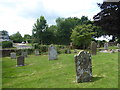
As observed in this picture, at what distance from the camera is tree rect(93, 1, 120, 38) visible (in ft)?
70.5

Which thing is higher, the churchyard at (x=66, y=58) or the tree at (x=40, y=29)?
the tree at (x=40, y=29)

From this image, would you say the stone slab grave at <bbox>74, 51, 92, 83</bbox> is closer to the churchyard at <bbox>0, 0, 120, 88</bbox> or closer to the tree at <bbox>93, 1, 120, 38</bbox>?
the churchyard at <bbox>0, 0, 120, 88</bbox>

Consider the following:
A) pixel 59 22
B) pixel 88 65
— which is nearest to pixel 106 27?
pixel 88 65

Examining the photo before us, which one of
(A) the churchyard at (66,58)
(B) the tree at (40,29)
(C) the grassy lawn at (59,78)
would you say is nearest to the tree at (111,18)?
(A) the churchyard at (66,58)

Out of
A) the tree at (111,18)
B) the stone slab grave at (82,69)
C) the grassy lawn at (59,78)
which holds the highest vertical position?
the tree at (111,18)

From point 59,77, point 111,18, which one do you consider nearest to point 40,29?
point 111,18

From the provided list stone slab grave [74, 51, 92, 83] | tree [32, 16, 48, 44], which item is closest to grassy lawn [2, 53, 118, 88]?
stone slab grave [74, 51, 92, 83]

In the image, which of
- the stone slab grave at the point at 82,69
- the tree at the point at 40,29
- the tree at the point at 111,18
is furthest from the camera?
the tree at the point at 40,29

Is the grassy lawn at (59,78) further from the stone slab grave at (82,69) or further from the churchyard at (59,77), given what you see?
the stone slab grave at (82,69)

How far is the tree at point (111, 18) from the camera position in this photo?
21.5 metres

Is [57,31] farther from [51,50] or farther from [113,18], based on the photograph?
[51,50]

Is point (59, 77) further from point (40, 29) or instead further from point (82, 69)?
point (40, 29)

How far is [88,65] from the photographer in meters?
6.78

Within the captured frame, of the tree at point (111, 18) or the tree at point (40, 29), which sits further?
the tree at point (40, 29)
